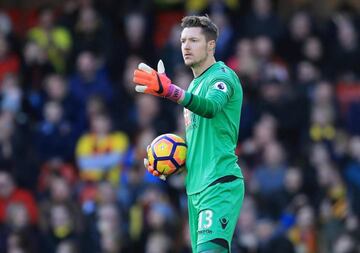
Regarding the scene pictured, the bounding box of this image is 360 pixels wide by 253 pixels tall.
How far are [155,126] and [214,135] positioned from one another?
270 inches

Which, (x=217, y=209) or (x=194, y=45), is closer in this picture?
(x=217, y=209)

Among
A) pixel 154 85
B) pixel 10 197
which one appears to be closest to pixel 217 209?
pixel 154 85

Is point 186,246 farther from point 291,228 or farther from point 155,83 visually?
point 155,83

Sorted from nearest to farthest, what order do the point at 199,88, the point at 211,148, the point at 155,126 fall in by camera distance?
the point at 211,148, the point at 199,88, the point at 155,126

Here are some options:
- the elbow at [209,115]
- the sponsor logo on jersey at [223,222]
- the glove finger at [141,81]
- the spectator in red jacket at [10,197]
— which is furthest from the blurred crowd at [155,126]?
the glove finger at [141,81]

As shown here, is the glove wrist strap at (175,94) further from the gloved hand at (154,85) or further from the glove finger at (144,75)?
the glove finger at (144,75)

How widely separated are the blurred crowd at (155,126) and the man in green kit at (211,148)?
464cm

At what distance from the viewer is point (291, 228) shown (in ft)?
51.4

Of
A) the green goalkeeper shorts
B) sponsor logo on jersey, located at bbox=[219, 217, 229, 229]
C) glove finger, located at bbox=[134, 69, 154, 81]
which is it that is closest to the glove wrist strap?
glove finger, located at bbox=[134, 69, 154, 81]

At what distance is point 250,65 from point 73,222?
3.68m

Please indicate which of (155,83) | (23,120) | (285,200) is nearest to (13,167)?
(23,120)

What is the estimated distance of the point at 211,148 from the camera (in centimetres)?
1012

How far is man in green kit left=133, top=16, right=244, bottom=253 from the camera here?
9930 millimetres

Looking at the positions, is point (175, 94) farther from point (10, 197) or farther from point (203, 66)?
point (10, 197)
